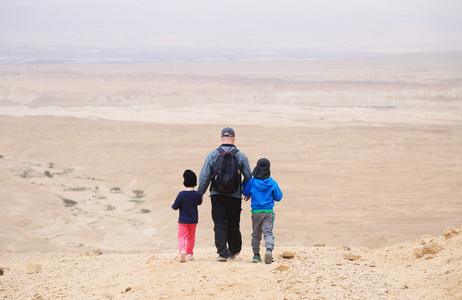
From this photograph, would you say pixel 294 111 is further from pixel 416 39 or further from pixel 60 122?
pixel 416 39

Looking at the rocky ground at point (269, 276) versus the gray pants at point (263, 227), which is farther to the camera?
the gray pants at point (263, 227)

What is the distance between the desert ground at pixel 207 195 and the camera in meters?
6.23

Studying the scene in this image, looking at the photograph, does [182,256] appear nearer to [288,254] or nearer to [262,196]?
[262,196]

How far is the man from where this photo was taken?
21.7 ft

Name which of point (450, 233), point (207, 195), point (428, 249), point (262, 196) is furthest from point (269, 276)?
point (207, 195)

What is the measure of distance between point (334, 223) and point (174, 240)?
4.44 m

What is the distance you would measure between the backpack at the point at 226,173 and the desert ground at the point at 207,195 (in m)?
0.93

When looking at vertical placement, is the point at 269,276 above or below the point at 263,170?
below

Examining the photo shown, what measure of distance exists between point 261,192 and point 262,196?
50 mm

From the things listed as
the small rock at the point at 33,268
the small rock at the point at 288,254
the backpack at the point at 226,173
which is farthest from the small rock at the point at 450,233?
the small rock at the point at 33,268

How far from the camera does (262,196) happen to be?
666 cm

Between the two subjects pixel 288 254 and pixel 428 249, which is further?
pixel 288 254

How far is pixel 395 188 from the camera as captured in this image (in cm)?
1922

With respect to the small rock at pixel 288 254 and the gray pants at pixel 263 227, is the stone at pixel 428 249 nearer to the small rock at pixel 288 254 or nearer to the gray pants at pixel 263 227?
the small rock at pixel 288 254
